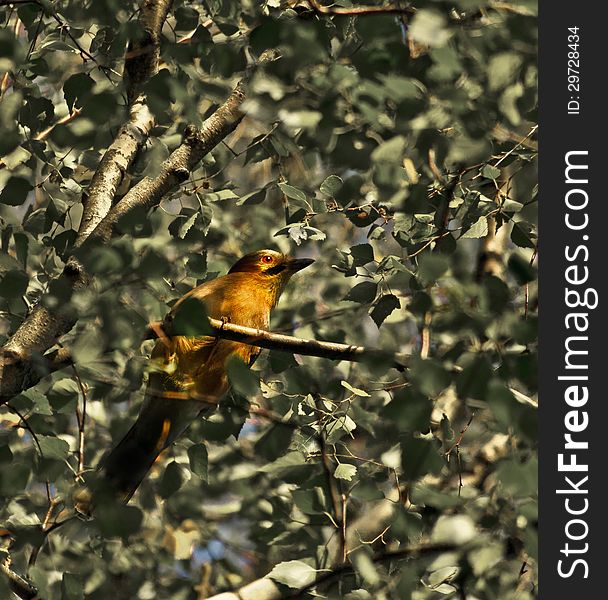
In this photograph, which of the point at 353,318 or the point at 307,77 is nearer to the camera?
the point at 307,77

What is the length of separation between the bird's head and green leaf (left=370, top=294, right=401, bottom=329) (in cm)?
168

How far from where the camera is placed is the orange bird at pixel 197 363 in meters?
3.64

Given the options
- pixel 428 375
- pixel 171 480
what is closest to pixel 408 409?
pixel 428 375

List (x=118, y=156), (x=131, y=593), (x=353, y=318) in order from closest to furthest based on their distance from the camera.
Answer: (x=118, y=156) < (x=353, y=318) < (x=131, y=593)

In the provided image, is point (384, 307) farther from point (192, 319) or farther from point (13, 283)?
point (13, 283)

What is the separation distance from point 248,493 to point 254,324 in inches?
43.4

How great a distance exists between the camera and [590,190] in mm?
2748

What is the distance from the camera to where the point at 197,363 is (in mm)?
4027

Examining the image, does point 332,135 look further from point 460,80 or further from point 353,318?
point 353,318

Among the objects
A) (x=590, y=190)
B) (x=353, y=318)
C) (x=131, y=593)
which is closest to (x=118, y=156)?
(x=353, y=318)

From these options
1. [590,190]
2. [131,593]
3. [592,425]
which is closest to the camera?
[592,425]

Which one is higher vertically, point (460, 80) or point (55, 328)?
point (460, 80)

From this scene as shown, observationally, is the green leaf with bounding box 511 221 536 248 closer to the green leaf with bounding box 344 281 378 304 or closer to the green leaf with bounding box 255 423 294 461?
the green leaf with bounding box 344 281 378 304

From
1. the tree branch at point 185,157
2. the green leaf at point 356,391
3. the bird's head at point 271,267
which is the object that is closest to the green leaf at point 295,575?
the green leaf at point 356,391
